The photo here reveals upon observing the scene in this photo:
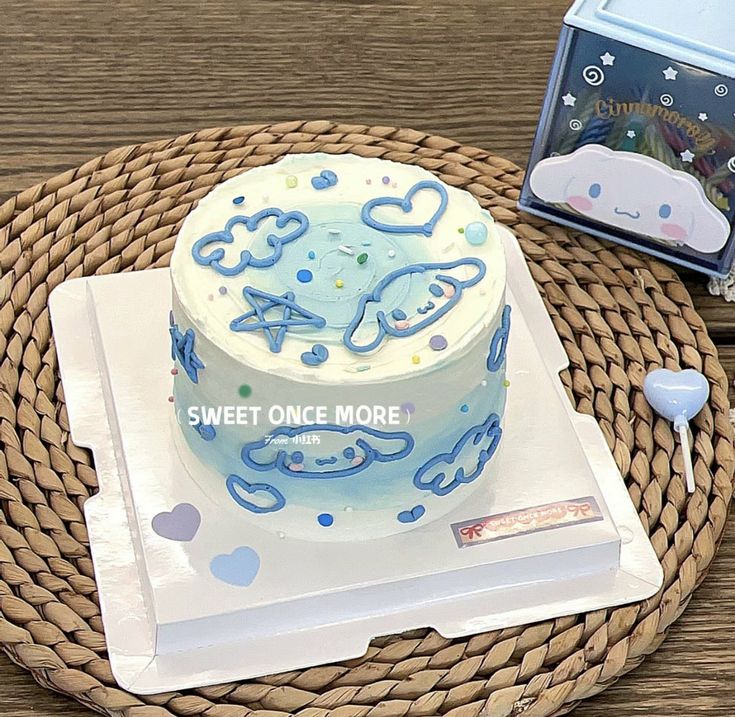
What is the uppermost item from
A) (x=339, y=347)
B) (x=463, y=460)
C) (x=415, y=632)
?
(x=339, y=347)

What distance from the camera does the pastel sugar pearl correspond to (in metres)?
0.97

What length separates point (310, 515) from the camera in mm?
962

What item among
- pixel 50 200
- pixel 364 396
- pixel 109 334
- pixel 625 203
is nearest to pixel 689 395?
pixel 625 203

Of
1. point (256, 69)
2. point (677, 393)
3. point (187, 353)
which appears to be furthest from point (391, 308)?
point (256, 69)

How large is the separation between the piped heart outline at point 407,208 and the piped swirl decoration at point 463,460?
0.15 metres

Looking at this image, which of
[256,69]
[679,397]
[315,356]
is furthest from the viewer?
[256,69]

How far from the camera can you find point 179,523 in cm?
98

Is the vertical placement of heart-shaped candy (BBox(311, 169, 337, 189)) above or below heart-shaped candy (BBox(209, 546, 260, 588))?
above

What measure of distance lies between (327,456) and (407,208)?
0.66 feet

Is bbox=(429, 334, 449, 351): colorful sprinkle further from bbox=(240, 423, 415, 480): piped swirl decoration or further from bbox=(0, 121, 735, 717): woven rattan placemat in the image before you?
bbox=(0, 121, 735, 717): woven rattan placemat

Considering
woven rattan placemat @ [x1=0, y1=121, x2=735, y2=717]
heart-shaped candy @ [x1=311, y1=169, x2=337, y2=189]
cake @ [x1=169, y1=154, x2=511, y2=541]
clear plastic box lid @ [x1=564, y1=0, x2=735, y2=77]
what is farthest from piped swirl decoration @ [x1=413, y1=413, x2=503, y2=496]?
clear plastic box lid @ [x1=564, y1=0, x2=735, y2=77]

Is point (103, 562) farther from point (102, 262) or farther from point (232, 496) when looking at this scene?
point (102, 262)

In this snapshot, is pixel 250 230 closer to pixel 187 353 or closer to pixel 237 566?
pixel 187 353

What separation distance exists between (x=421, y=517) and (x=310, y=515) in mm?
84
